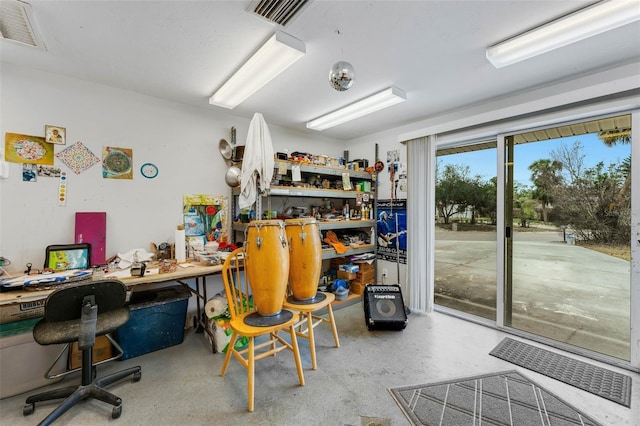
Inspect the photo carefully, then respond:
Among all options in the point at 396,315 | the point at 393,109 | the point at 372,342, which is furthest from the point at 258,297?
the point at 393,109

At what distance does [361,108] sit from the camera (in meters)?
3.03

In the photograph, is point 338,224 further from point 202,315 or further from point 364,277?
point 202,315

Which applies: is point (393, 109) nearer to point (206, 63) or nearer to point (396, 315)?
point (206, 63)

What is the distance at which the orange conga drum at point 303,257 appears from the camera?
7.25 feet

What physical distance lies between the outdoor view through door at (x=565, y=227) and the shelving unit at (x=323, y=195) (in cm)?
143

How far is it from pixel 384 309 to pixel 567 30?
282 centimetres

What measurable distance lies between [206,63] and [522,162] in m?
3.36

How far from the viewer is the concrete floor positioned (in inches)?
65.9

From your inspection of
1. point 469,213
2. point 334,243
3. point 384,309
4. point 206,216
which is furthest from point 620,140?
point 206,216

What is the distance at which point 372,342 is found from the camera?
2.65 m

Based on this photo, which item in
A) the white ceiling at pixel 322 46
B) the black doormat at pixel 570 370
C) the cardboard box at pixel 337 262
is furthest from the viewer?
the cardboard box at pixel 337 262

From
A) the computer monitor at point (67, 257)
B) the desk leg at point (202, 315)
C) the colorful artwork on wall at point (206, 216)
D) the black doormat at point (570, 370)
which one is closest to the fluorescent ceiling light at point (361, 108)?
the colorful artwork on wall at point (206, 216)

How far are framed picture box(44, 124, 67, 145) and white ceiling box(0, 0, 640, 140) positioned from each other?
1.69ft

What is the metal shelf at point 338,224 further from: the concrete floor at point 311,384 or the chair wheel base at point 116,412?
the chair wheel base at point 116,412
